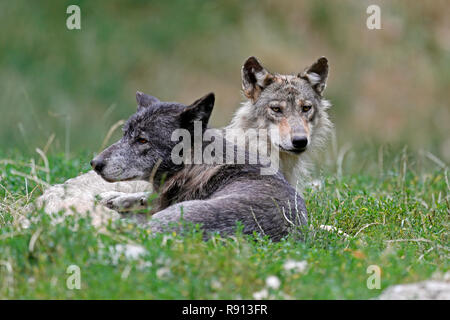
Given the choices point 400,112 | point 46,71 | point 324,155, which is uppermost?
point 46,71

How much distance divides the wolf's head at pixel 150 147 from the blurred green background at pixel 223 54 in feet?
26.6

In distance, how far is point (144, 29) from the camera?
742 inches

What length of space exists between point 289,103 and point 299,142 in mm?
783

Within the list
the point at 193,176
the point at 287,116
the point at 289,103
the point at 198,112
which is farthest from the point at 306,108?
the point at 193,176

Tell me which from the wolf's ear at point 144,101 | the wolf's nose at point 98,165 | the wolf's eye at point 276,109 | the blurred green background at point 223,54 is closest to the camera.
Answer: the wolf's nose at point 98,165

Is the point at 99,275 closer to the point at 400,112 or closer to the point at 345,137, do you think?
the point at 345,137

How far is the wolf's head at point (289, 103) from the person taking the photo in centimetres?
952

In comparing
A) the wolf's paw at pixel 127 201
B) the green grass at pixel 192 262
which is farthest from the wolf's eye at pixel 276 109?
the green grass at pixel 192 262

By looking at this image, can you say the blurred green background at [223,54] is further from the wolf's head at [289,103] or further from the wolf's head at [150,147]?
the wolf's head at [150,147]

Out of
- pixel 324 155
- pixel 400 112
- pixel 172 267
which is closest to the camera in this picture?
pixel 172 267

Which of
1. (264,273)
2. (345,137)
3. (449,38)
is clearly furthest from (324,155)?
(264,273)

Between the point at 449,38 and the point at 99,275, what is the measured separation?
14.9 meters

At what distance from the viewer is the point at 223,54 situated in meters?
18.2

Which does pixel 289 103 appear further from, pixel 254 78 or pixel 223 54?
pixel 223 54
